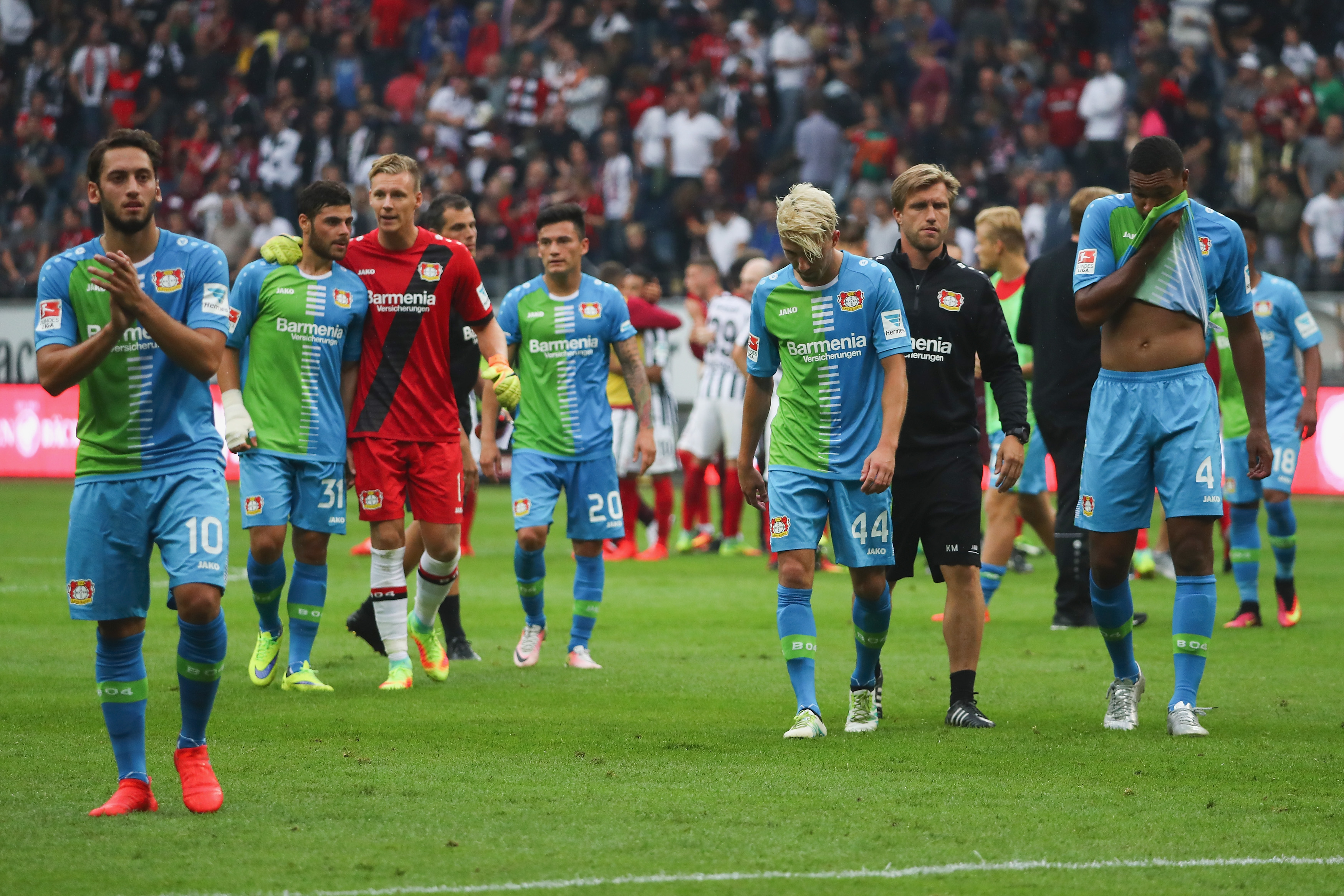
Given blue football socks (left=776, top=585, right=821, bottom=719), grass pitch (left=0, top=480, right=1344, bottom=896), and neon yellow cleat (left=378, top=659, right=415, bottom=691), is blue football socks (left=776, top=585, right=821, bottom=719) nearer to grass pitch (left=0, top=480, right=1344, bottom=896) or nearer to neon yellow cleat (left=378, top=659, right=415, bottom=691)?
grass pitch (left=0, top=480, right=1344, bottom=896)

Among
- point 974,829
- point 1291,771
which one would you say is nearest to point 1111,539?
point 1291,771

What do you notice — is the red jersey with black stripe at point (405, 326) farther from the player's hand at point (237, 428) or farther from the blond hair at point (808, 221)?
the blond hair at point (808, 221)

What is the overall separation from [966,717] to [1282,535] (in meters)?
4.77

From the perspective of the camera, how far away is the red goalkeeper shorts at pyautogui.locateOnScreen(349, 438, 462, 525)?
8.35 meters

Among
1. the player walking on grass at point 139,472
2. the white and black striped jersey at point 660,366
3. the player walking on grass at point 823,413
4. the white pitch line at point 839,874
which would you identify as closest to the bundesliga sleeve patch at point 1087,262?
the player walking on grass at point 823,413

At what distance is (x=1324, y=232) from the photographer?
67.0 ft

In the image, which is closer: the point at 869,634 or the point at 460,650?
the point at 869,634

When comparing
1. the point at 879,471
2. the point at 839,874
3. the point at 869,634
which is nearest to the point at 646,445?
the point at 869,634

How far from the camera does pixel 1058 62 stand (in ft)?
74.9

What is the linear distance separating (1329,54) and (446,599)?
17155 mm

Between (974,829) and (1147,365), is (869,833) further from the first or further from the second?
(1147,365)

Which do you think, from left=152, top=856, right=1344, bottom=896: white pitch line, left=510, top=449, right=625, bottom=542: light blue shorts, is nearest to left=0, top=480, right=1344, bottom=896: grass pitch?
left=152, top=856, right=1344, bottom=896: white pitch line

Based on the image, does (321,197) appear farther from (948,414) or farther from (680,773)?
(680,773)

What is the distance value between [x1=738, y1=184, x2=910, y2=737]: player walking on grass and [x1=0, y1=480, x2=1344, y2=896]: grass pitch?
64cm
